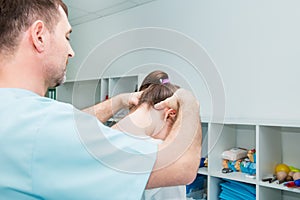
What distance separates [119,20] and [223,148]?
1.67 metres

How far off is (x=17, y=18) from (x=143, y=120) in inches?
20.0

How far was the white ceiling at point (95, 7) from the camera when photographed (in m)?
2.54

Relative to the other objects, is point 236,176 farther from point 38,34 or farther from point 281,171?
point 38,34

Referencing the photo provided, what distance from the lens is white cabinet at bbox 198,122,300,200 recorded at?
4.94 ft

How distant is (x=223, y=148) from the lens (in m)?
1.79

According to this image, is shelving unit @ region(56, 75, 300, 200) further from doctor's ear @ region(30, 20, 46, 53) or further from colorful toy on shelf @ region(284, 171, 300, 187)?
doctor's ear @ region(30, 20, 46, 53)

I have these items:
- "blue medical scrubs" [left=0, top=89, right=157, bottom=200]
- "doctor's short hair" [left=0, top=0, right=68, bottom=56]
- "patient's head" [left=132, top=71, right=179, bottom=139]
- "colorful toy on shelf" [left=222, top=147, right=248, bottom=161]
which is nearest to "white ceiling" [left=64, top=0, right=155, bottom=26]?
"colorful toy on shelf" [left=222, top=147, right=248, bottom=161]

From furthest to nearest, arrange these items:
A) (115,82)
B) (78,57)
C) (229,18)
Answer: (78,57), (115,82), (229,18)

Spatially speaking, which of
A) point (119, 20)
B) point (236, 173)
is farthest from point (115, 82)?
point (236, 173)

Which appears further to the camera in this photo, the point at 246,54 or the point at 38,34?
the point at 246,54

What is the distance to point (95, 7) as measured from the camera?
106 inches

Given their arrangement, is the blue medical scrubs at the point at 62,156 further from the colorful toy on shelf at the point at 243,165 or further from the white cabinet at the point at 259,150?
the colorful toy on shelf at the point at 243,165

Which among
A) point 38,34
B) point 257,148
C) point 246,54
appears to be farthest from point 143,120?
point 246,54

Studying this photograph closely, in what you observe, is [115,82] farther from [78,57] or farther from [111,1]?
[78,57]
